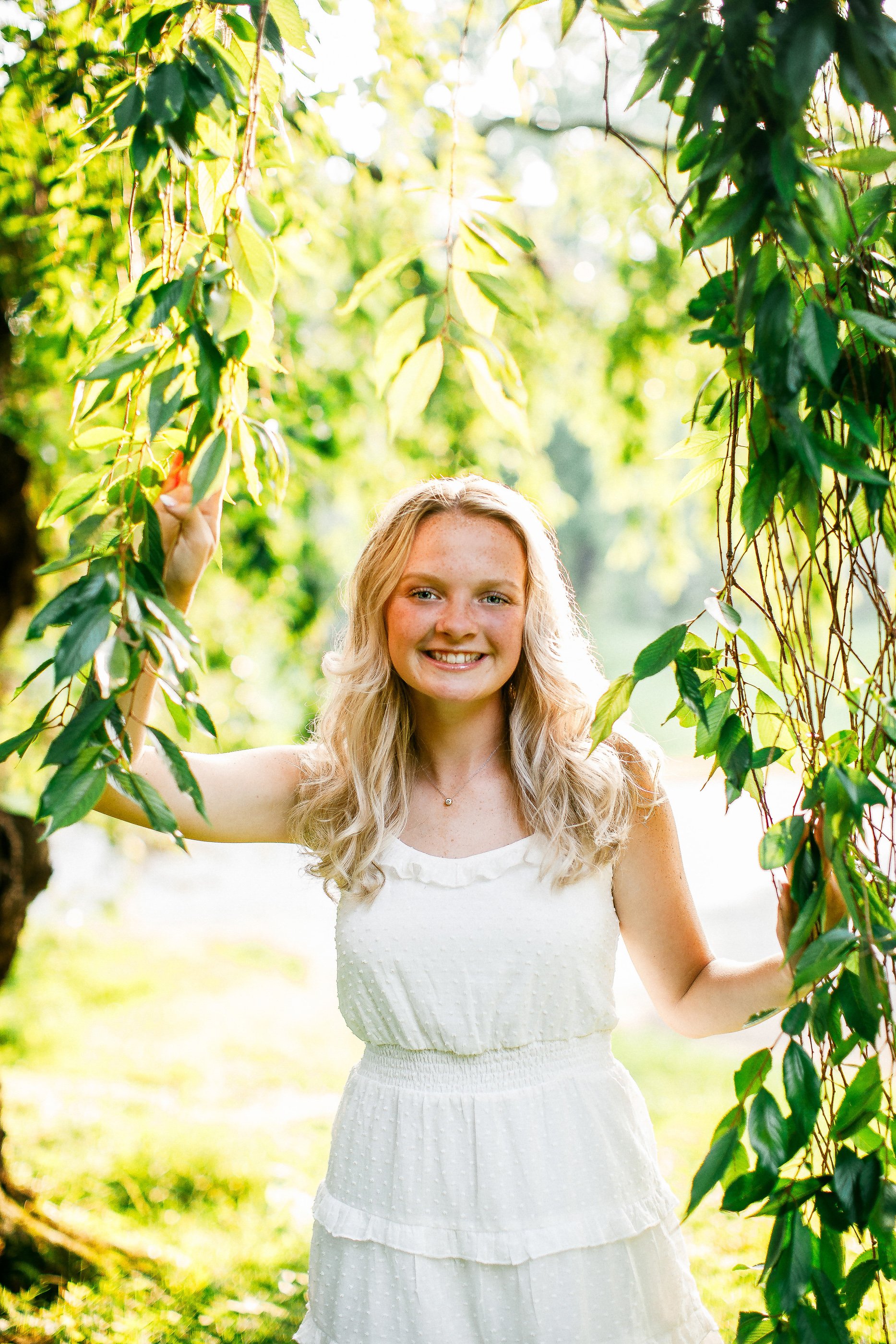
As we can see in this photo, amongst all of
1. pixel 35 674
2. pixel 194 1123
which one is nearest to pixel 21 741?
pixel 35 674

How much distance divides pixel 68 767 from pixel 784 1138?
627 mm

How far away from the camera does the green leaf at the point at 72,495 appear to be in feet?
3.01

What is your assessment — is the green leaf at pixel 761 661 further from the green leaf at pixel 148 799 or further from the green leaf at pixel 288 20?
the green leaf at pixel 288 20

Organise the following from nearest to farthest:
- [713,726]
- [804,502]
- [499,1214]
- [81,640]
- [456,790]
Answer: [81,640] < [804,502] < [713,726] < [499,1214] < [456,790]

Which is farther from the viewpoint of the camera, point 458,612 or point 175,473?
point 458,612

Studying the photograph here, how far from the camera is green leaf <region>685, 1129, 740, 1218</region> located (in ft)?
2.50

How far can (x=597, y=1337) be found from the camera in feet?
4.22

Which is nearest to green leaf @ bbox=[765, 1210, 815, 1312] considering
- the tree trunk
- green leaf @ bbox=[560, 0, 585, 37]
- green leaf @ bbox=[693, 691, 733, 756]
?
green leaf @ bbox=[693, 691, 733, 756]

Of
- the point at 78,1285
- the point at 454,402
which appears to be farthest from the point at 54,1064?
the point at 454,402

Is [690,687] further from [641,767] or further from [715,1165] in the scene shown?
[641,767]

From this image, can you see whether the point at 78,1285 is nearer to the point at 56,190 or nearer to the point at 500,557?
the point at 500,557

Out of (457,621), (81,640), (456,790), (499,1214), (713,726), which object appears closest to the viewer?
(81,640)

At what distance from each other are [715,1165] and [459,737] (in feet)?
2.81

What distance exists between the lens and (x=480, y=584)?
146 centimetres
